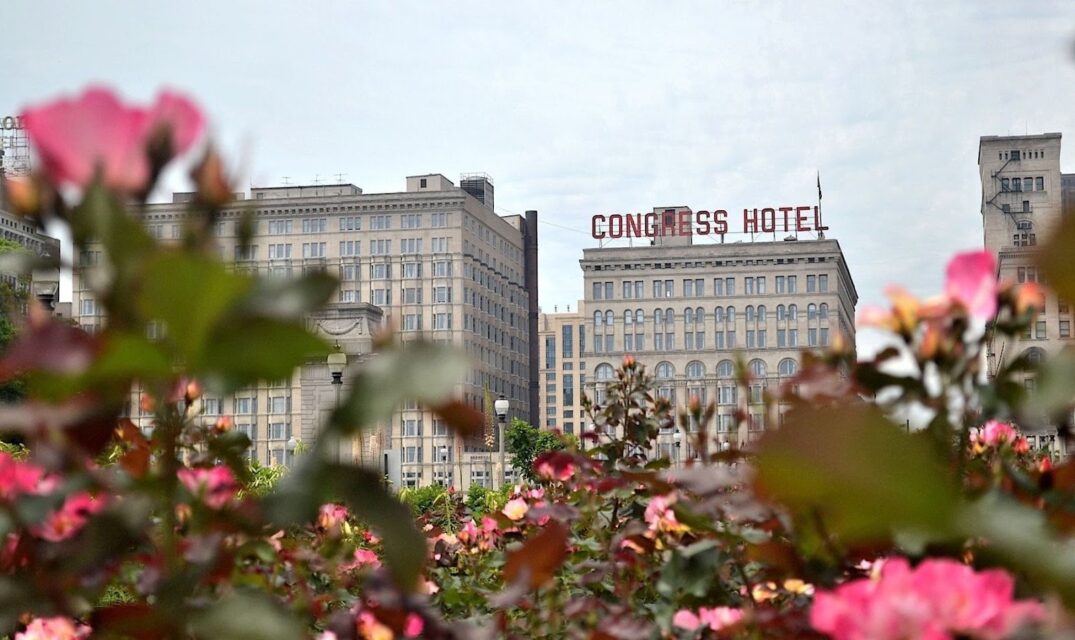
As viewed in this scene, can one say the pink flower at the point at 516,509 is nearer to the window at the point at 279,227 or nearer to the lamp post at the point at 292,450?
the lamp post at the point at 292,450

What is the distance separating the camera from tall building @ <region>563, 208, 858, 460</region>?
67375mm

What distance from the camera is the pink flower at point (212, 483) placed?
3.87ft

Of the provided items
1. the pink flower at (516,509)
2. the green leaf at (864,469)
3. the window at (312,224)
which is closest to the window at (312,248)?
the window at (312,224)

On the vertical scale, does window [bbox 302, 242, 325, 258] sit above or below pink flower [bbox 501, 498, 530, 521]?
above

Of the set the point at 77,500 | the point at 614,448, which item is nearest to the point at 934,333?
the point at 77,500

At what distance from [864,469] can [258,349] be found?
339mm

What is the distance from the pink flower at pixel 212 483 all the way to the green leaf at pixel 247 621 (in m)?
0.41

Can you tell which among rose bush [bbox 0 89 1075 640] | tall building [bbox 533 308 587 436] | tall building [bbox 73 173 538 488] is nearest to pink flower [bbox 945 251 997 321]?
rose bush [bbox 0 89 1075 640]

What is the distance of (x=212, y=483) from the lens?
1281 mm

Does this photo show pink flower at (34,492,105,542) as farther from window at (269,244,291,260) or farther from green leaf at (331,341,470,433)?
window at (269,244,291,260)

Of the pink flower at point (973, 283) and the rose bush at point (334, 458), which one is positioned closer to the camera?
the rose bush at point (334, 458)

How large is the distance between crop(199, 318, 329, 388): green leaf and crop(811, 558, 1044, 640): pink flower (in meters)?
0.33

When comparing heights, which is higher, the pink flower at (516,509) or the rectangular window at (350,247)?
the rectangular window at (350,247)

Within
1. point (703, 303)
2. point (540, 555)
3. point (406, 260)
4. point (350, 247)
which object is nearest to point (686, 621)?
point (540, 555)
